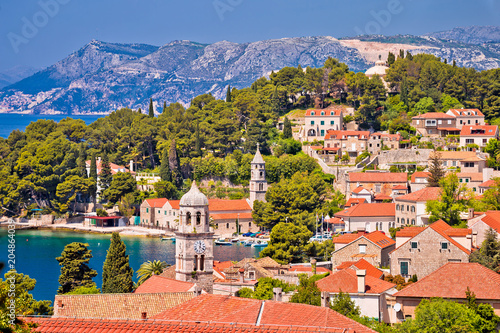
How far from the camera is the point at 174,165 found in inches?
3861

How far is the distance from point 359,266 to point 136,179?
2446 inches

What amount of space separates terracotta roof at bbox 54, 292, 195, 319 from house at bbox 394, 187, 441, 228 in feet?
110

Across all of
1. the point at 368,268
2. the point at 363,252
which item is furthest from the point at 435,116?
the point at 368,268

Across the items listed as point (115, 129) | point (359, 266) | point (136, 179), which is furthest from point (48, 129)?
point (359, 266)

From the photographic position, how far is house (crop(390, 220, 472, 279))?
42.3m

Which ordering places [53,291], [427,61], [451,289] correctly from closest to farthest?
[451,289], [53,291], [427,61]

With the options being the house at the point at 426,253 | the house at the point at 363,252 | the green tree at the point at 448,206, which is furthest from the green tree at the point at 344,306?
the green tree at the point at 448,206

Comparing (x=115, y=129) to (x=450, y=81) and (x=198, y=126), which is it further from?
(x=450, y=81)

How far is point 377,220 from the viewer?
66.2 m

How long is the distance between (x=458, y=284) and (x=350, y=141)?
5553cm

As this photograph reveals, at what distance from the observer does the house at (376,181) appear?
76188mm


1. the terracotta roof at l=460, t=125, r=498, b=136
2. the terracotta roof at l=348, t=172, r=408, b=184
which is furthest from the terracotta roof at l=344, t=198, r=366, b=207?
the terracotta roof at l=460, t=125, r=498, b=136

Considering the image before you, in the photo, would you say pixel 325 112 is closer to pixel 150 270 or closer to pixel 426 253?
pixel 426 253

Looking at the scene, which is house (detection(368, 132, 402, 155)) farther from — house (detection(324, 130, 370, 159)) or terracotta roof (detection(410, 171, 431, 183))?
terracotta roof (detection(410, 171, 431, 183))
